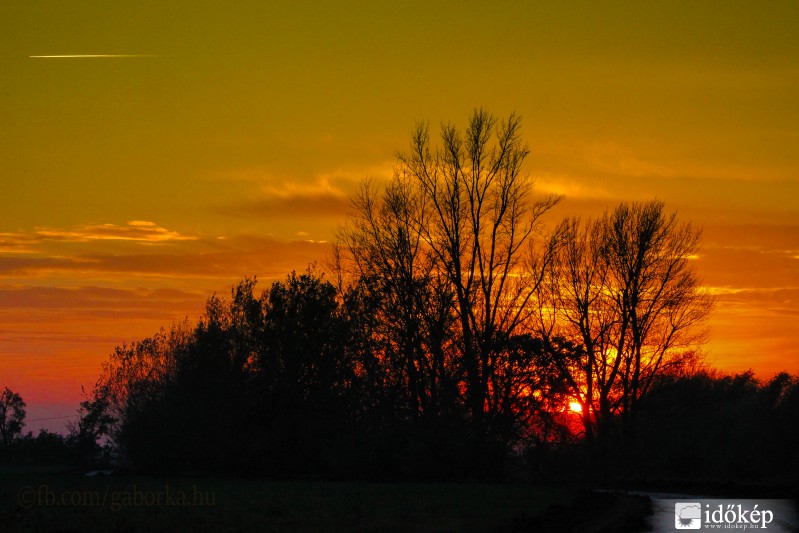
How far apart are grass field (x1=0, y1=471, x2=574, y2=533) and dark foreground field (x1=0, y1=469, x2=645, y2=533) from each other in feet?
0.09

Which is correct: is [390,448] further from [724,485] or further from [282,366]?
[724,485]

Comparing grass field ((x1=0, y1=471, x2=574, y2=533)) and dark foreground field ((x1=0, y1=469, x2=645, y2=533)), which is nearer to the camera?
dark foreground field ((x1=0, y1=469, x2=645, y2=533))

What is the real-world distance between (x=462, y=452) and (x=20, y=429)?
102 metres

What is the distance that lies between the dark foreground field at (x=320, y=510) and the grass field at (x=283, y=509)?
0.03 metres

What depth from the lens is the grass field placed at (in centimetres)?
2127

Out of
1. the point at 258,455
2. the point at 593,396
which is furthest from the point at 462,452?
the point at 258,455

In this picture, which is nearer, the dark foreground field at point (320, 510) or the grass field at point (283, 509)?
the dark foreground field at point (320, 510)

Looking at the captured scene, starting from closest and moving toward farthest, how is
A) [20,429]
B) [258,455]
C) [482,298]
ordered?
[482,298] → [258,455] → [20,429]

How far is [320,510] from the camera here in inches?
1013

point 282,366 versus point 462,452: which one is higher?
point 282,366

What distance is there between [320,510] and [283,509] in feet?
3.56

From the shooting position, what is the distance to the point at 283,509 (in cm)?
2573

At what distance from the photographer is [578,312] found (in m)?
51.7

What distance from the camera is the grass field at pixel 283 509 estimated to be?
21266 millimetres
